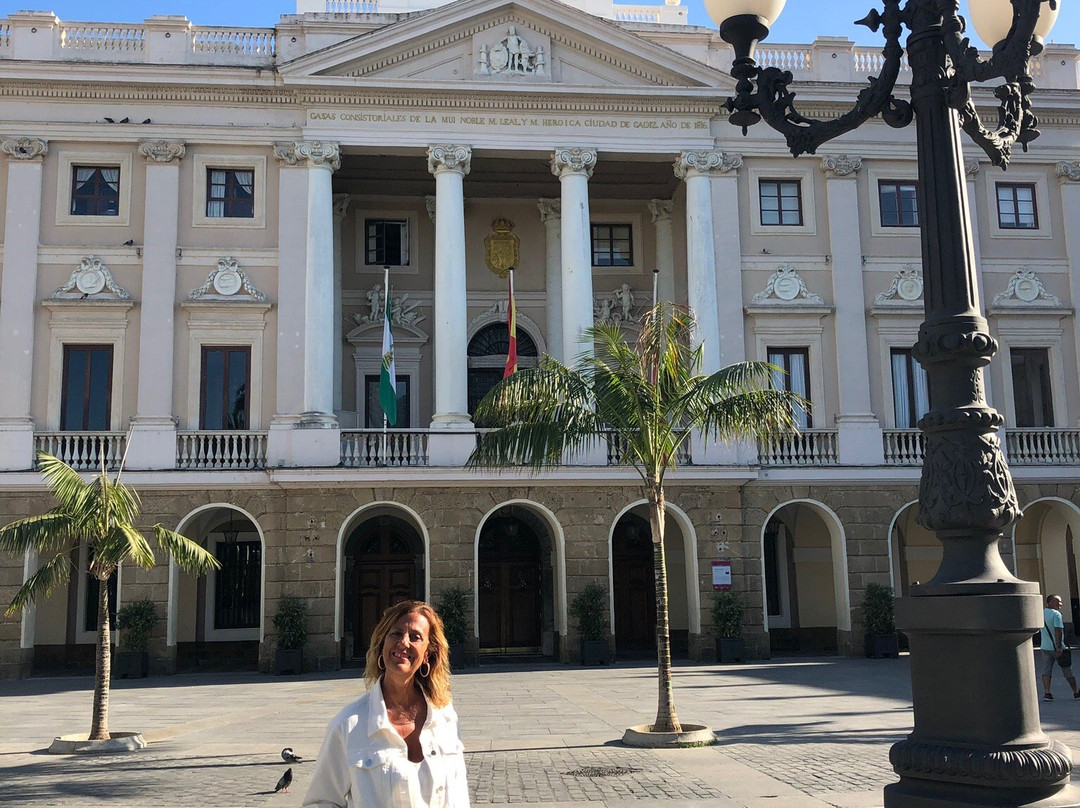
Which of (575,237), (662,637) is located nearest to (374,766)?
(662,637)

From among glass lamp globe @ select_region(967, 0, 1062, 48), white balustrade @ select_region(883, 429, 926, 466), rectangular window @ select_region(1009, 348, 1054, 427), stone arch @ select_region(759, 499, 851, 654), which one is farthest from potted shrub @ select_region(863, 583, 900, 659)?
glass lamp globe @ select_region(967, 0, 1062, 48)

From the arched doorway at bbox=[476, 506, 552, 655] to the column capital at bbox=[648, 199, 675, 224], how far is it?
9400 millimetres

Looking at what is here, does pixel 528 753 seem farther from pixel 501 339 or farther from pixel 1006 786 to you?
pixel 501 339

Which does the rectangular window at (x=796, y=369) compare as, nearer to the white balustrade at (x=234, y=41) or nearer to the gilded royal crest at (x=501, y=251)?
the gilded royal crest at (x=501, y=251)

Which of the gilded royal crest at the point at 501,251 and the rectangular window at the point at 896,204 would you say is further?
the gilded royal crest at the point at 501,251

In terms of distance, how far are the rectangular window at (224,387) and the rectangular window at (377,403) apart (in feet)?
12.9

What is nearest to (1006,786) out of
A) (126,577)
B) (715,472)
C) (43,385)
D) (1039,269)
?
(715,472)

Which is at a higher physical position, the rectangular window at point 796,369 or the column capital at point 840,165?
the column capital at point 840,165

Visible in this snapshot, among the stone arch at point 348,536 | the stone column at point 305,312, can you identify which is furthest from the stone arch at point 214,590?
the stone column at point 305,312

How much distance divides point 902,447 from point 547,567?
9.71 m

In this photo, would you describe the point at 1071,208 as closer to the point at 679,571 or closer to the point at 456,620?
the point at 679,571

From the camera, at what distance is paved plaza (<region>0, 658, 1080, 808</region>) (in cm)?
1128

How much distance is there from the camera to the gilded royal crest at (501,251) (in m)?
32.2

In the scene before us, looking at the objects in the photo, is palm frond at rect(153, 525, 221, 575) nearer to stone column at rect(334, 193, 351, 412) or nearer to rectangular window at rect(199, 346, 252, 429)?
rectangular window at rect(199, 346, 252, 429)
